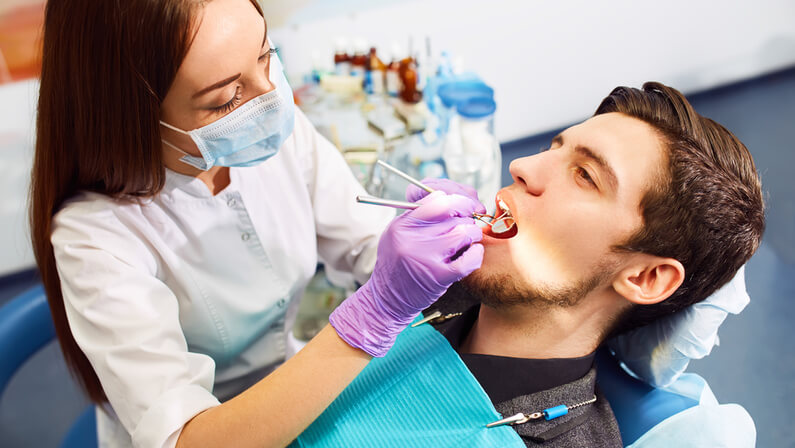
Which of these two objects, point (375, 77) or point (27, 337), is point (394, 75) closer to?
point (375, 77)

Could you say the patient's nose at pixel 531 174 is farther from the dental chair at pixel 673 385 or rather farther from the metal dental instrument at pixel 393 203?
the dental chair at pixel 673 385

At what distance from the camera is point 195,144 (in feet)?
3.73

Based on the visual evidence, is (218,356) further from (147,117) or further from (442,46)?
(442,46)

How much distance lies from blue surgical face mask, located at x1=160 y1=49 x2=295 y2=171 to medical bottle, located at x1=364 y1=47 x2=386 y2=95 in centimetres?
132

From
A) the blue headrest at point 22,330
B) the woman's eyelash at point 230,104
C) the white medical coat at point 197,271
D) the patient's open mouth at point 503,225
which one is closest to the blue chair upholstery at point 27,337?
the blue headrest at point 22,330

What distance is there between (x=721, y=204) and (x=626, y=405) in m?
0.51

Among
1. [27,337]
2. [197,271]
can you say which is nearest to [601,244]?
[197,271]

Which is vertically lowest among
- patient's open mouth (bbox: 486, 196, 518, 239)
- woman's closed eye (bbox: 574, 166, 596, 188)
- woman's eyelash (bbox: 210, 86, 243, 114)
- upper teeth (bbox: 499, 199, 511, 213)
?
patient's open mouth (bbox: 486, 196, 518, 239)

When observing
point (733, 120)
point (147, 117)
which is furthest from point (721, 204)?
point (733, 120)

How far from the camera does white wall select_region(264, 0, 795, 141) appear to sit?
3.10 metres

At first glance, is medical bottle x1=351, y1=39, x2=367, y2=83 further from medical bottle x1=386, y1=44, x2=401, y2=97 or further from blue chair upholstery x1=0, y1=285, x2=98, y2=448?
blue chair upholstery x1=0, y1=285, x2=98, y2=448

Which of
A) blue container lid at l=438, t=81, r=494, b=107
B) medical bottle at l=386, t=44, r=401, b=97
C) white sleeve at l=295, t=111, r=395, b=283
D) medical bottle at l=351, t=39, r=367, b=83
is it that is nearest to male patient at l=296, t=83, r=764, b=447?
white sleeve at l=295, t=111, r=395, b=283

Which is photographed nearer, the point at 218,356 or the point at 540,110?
the point at 218,356

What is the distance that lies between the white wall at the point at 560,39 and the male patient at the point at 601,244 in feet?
6.45
